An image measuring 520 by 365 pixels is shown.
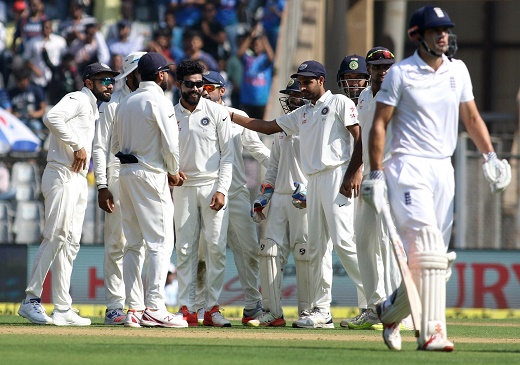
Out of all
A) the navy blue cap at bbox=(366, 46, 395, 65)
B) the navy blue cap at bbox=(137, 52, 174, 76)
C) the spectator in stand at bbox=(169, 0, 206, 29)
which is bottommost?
the navy blue cap at bbox=(137, 52, 174, 76)

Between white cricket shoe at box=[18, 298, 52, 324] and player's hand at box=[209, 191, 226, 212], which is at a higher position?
player's hand at box=[209, 191, 226, 212]

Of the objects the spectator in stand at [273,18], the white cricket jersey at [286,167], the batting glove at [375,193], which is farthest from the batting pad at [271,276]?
the spectator in stand at [273,18]

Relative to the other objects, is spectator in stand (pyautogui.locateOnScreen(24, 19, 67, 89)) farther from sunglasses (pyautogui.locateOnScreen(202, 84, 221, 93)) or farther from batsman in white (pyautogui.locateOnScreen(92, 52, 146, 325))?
Answer: batsman in white (pyautogui.locateOnScreen(92, 52, 146, 325))

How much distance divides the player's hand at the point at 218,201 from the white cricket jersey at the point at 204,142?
217mm

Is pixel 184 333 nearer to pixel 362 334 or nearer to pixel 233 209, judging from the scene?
pixel 362 334

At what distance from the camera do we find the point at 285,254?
39.8 ft

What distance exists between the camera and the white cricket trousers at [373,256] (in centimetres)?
1060

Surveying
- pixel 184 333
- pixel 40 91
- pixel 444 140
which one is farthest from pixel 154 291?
pixel 40 91

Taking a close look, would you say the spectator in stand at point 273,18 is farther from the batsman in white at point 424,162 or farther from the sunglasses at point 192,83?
the batsman in white at point 424,162

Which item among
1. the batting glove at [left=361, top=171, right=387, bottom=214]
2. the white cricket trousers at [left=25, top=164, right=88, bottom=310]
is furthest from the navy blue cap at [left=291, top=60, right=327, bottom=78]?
the batting glove at [left=361, top=171, right=387, bottom=214]

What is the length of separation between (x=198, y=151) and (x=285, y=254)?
1.43 metres

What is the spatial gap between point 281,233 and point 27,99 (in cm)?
1091

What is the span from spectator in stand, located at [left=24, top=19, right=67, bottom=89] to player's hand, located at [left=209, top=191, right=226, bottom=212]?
11199 mm

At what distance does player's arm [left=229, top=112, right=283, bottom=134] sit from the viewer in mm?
11734
